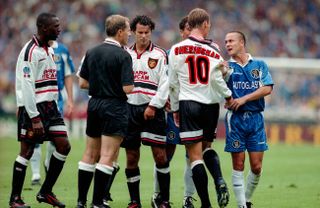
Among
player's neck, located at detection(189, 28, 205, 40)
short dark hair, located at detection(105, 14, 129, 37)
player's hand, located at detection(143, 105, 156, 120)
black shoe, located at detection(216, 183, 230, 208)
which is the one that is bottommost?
black shoe, located at detection(216, 183, 230, 208)

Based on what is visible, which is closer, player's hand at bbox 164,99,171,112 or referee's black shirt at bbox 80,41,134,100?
referee's black shirt at bbox 80,41,134,100

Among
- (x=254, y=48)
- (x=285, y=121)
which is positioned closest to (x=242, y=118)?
(x=285, y=121)

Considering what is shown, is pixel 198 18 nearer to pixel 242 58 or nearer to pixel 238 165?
pixel 242 58

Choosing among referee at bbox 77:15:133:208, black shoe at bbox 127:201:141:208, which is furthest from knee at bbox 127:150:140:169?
referee at bbox 77:15:133:208

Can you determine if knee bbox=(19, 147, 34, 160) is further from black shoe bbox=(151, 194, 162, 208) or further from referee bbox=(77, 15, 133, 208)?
black shoe bbox=(151, 194, 162, 208)

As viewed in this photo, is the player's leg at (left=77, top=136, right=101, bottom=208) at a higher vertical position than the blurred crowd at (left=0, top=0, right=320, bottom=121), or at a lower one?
lower

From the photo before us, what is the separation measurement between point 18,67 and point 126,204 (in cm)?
259

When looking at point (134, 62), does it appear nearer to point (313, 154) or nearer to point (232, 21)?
point (313, 154)

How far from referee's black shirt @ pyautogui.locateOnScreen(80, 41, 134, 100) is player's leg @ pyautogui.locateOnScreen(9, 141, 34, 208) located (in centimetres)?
145

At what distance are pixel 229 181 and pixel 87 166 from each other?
5.58 metres

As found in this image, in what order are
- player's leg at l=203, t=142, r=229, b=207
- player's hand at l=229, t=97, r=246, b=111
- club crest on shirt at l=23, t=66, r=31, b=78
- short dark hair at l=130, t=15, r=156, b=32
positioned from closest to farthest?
player's leg at l=203, t=142, r=229, b=207, player's hand at l=229, t=97, r=246, b=111, club crest on shirt at l=23, t=66, r=31, b=78, short dark hair at l=130, t=15, r=156, b=32

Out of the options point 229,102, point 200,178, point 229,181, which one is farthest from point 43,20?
point 229,181

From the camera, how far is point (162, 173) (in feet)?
35.6

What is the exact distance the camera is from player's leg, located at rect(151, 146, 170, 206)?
10.8 metres
